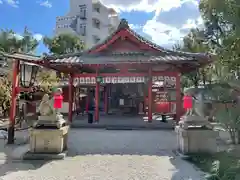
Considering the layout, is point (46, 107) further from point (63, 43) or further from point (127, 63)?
point (63, 43)

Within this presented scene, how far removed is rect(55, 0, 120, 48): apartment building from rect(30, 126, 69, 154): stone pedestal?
35.8 m

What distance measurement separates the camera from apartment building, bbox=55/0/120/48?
42.6 metres

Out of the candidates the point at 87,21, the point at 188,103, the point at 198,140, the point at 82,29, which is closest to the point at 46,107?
the point at 188,103

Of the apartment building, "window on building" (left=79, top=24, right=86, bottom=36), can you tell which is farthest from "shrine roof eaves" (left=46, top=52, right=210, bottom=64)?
"window on building" (left=79, top=24, right=86, bottom=36)

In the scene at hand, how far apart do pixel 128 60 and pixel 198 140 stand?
6.07m

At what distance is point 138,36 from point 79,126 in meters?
5.83

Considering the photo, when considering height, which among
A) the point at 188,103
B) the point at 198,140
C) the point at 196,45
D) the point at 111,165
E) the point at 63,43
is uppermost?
the point at 63,43

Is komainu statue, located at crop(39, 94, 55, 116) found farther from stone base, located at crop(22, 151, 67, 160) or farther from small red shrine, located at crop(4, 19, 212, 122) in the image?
small red shrine, located at crop(4, 19, 212, 122)

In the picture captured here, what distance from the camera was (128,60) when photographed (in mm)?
11602

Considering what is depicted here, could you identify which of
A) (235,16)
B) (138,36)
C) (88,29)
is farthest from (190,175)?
(88,29)

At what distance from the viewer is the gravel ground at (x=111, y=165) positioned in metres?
4.99

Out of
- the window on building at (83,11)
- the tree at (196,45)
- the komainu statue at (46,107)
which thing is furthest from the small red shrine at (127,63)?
the window on building at (83,11)

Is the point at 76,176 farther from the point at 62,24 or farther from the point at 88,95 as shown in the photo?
the point at 62,24

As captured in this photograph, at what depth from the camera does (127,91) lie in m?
19.3
